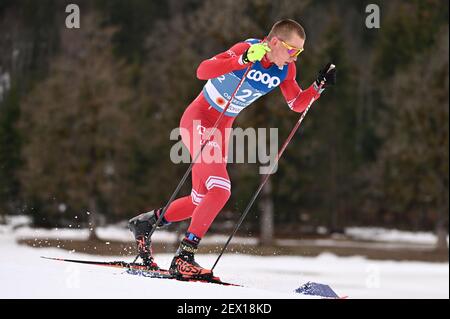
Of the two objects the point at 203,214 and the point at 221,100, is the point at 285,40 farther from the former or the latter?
the point at 203,214

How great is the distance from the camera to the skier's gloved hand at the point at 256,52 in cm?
500

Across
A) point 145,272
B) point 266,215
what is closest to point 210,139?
point 145,272

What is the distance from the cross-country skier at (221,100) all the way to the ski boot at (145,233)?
0.03 meters

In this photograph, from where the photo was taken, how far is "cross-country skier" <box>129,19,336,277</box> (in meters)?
5.21

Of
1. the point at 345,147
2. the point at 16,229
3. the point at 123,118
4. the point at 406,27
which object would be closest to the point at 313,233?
the point at 345,147

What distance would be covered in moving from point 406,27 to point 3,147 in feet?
72.5

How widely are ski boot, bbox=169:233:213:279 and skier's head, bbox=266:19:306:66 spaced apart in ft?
4.93

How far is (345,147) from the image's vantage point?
3488cm

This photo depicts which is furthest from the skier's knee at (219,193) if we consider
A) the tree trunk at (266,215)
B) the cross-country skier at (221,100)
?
the tree trunk at (266,215)

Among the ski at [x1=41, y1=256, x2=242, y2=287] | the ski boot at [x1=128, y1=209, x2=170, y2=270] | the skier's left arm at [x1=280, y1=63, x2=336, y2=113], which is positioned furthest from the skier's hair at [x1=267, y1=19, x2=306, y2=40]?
the ski at [x1=41, y1=256, x2=242, y2=287]

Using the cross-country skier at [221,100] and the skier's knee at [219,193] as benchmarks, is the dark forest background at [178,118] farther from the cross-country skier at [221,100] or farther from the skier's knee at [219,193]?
the skier's knee at [219,193]

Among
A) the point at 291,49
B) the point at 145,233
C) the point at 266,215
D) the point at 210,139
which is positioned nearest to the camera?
the point at 291,49

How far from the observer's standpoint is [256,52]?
16.4 feet

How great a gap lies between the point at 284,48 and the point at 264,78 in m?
0.30
